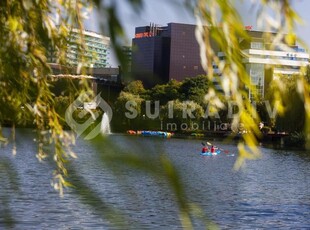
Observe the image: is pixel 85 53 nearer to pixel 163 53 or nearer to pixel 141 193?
pixel 163 53

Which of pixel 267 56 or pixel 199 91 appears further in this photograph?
pixel 199 91

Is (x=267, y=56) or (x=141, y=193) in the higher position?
(x=267, y=56)

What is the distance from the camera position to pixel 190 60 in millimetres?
866

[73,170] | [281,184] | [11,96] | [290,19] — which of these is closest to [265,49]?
[290,19]

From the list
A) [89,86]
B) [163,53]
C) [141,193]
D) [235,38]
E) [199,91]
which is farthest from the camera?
[141,193]

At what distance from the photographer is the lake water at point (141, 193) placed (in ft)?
2.21

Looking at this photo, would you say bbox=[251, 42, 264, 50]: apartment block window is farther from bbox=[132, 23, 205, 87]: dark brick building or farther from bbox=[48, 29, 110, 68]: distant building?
bbox=[48, 29, 110, 68]: distant building

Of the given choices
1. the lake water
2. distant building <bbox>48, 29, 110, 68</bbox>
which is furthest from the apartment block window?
distant building <bbox>48, 29, 110, 68</bbox>

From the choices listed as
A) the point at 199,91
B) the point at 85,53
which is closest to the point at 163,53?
the point at 85,53

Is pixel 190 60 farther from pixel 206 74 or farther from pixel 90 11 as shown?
pixel 206 74

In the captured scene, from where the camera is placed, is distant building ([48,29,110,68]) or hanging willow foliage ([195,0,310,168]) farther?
distant building ([48,29,110,68])

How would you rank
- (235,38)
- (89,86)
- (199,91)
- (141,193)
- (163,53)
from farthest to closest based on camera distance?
(141,193) → (199,91) → (163,53) → (89,86) → (235,38)

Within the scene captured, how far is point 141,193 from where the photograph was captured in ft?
35.3

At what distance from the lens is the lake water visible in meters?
0.67
